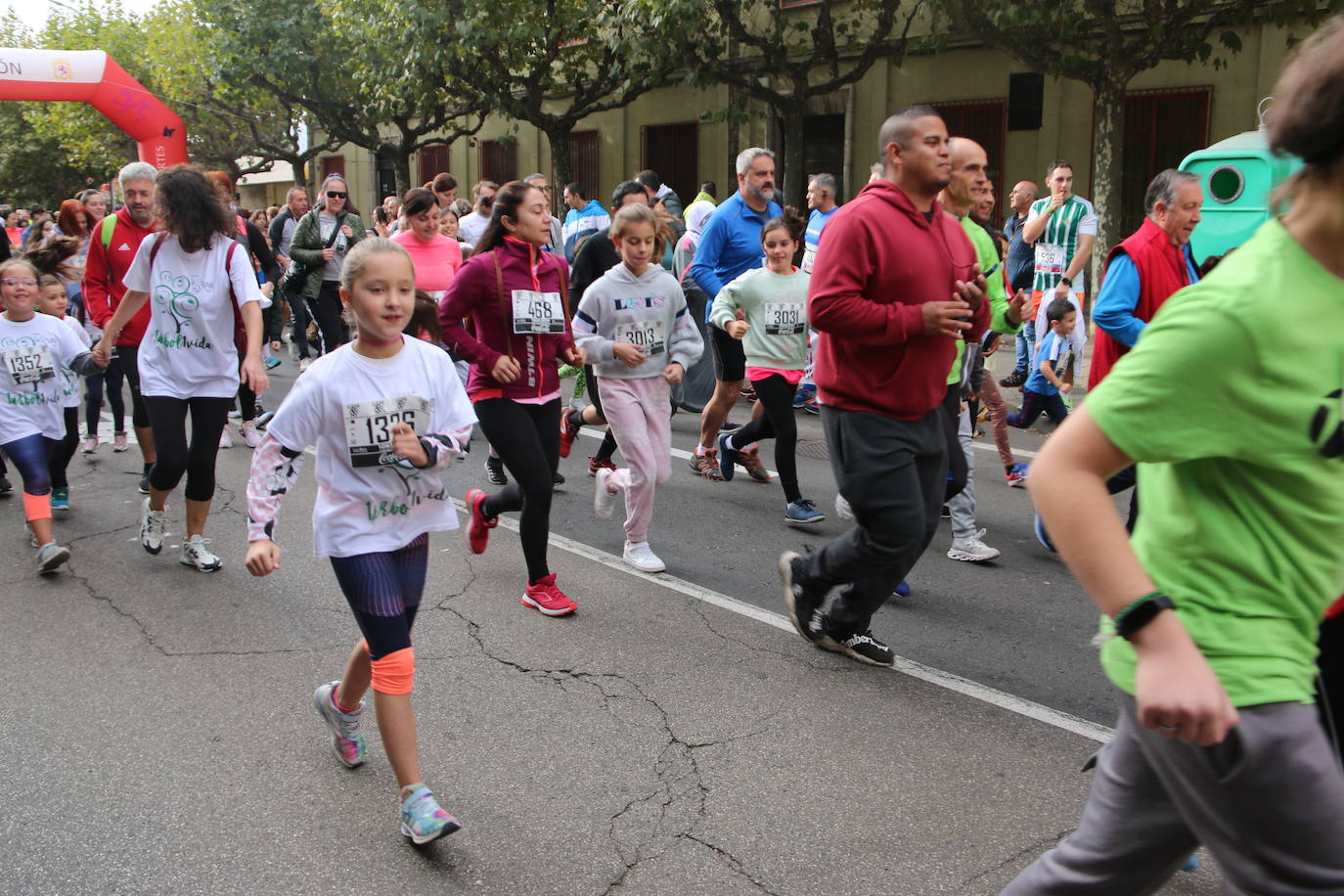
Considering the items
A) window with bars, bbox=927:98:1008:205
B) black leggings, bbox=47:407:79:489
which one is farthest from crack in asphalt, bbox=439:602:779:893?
window with bars, bbox=927:98:1008:205

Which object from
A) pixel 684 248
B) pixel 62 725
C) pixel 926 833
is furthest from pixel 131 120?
pixel 926 833

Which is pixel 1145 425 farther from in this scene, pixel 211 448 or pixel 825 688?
pixel 211 448

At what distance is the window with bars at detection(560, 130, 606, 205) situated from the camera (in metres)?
Result: 26.5

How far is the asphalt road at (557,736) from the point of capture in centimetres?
323

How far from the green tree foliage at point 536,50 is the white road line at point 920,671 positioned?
12892 millimetres

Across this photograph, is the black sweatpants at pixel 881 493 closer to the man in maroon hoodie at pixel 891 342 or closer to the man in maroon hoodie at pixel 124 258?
the man in maroon hoodie at pixel 891 342

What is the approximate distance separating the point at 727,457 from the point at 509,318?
8.88 ft

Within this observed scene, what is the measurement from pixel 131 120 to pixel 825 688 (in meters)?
20.3

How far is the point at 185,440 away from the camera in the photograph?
579 cm

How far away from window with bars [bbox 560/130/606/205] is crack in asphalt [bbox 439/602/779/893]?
893 inches

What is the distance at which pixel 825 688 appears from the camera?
439cm

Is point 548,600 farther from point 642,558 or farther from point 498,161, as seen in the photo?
point 498,161

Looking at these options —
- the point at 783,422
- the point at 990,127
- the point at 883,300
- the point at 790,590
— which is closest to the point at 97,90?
the point at 990,127

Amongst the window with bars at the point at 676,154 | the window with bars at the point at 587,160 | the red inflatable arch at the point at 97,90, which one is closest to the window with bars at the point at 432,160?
the window with bars at the point at 587,160
